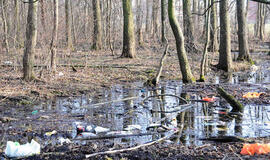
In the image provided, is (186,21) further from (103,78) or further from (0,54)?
(0,54)

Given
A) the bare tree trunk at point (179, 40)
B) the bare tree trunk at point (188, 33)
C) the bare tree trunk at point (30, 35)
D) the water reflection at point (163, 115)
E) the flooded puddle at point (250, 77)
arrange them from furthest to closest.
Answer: the bare tree trunk at point (188, 33) → the flooded puddle at point (250, 77) → the bare tree trunk at point (179, 40) → the bare tree trunk at point (30, 35) → the water reflection at point (163, 115)

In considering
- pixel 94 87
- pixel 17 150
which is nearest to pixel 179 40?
pixel 94 87

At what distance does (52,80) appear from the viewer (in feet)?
42.0

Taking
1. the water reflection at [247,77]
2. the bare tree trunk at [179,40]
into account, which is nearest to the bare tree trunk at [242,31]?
the water reflection at [247,77]

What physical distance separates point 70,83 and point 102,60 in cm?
626

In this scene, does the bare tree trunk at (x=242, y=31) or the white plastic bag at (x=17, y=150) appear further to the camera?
the bare tree trunk at (x=242, y=31)

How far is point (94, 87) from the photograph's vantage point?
1277cm

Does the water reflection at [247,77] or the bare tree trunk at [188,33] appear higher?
the bare tree trunk at [188,33]

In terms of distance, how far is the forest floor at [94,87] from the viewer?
5.70 meters

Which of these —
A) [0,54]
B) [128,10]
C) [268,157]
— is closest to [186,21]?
[128,10]

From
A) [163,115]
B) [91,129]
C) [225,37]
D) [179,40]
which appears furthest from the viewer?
[225,37]

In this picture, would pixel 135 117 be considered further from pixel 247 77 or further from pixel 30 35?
pixel 247 77

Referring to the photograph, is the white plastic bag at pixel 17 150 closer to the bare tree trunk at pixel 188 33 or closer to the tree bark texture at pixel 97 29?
the bare tree trunk at pixel 188 33

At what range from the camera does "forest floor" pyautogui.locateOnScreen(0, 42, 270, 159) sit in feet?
18.7
